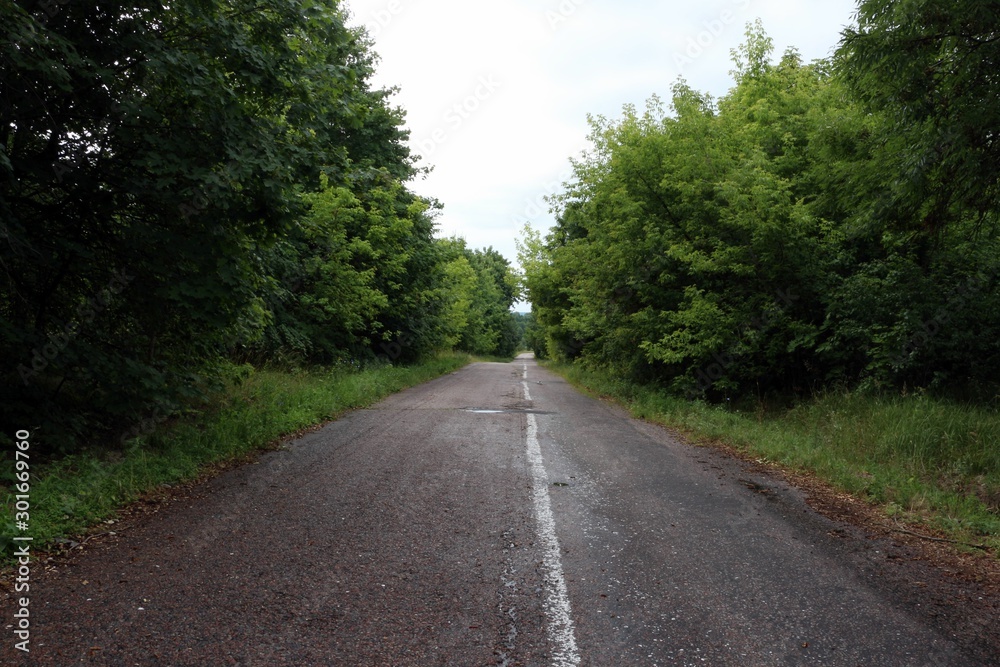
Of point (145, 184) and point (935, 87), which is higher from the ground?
point (935, 87)

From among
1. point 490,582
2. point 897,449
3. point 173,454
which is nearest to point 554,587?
point 490,582

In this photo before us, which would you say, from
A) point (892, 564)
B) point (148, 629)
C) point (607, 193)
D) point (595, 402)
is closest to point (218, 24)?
point (148, 629)

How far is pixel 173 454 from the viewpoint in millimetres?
6641

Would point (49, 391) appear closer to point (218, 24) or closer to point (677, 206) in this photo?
point (218, 24)

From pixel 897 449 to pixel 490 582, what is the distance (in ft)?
20.2

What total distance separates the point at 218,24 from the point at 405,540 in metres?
5.21

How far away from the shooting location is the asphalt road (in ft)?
10.3

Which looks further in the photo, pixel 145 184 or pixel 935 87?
pixel 935 87

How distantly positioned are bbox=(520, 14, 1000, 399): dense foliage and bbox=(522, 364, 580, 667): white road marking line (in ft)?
18.0

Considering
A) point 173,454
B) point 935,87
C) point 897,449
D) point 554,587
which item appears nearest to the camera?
point 554,587

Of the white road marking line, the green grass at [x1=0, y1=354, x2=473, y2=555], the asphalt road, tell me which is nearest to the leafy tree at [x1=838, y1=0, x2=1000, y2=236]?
the asphalt road

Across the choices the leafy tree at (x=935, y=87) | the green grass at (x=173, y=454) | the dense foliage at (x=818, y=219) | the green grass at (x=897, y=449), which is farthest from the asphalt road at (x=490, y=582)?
the dense foliage at (x=818, y=219)

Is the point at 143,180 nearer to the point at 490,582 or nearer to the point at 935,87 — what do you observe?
the point at 490,582

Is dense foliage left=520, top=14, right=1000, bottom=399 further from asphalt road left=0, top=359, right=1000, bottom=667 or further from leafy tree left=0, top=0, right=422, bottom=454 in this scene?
leafy tree left=0, top=0, right=422, bottom=454
